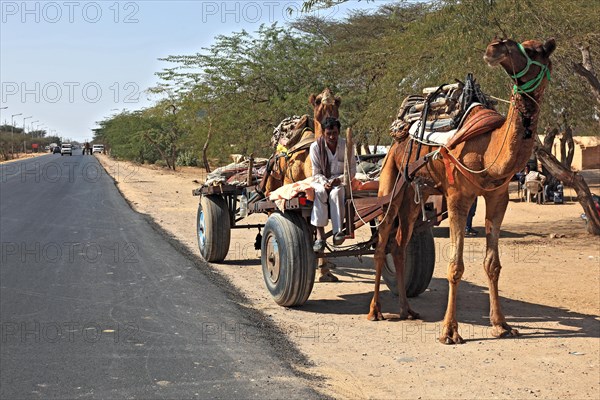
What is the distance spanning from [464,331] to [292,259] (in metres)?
2.15

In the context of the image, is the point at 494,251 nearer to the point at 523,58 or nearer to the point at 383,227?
the point at 383,227

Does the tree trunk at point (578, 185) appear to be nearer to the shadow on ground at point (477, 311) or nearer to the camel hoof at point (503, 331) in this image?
the shadow on ground at point (477, 311)

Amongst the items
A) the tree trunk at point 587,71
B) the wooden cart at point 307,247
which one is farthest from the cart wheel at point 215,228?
the tree trunk at point 587,71

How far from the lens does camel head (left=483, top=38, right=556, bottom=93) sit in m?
6.80

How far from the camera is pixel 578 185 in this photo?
51.2ft

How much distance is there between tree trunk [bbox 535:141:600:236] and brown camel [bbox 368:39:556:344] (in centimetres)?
751

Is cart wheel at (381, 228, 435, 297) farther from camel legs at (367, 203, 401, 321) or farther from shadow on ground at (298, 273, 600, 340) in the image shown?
camel legs at (367, 203, 401, 321)

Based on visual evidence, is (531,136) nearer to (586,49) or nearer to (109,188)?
(586,49)

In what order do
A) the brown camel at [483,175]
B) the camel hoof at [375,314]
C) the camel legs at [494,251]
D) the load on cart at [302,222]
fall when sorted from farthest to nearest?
the load on cart at [302,222] → the camel hoof at [375,314] → the camel legs at [494,251] → the brown camel at [483,175]

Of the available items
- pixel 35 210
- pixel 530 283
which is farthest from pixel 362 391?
pixel 35 210

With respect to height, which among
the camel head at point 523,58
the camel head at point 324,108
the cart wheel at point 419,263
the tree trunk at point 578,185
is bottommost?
the cart wheel at point 419,263

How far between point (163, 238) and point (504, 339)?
952cm

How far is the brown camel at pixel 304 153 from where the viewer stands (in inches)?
392

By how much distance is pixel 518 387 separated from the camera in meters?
6.38
